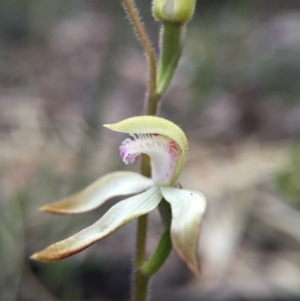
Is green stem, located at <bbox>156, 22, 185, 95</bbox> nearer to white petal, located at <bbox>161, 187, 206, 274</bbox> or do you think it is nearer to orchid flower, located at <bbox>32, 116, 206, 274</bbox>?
orchid flower, located at <bbox>32, 116, 206, 274</bbox>

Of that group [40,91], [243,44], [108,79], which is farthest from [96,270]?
[243,44]

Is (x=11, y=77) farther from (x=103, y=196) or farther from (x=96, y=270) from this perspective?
(x=103, y=196)

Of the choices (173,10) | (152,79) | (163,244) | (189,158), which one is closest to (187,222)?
(163,244)

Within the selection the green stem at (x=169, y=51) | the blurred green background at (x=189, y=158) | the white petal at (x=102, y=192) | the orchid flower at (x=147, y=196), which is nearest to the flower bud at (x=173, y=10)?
the green stem at (x=169, y=51)

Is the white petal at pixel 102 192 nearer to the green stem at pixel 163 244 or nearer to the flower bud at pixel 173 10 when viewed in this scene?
the green stem at pixel 163 244

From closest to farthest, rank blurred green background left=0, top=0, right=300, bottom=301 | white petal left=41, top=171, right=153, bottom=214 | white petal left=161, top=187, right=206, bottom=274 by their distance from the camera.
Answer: white petal left=161, top=187, right=206, bottom=274 → white petal left=41, top=171, right=153, bottom=214 → blurred green background left=0, top=0, right=300, bottom=301

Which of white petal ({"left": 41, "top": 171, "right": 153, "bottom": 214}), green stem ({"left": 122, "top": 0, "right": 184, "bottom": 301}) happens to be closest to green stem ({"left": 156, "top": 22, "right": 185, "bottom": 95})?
green stem ({"left": 122, "top": 0, "right": 184, "bottom": 301})

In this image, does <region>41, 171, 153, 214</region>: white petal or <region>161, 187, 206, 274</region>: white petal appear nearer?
<region>161, 187, 206, 274</region>: white petal
